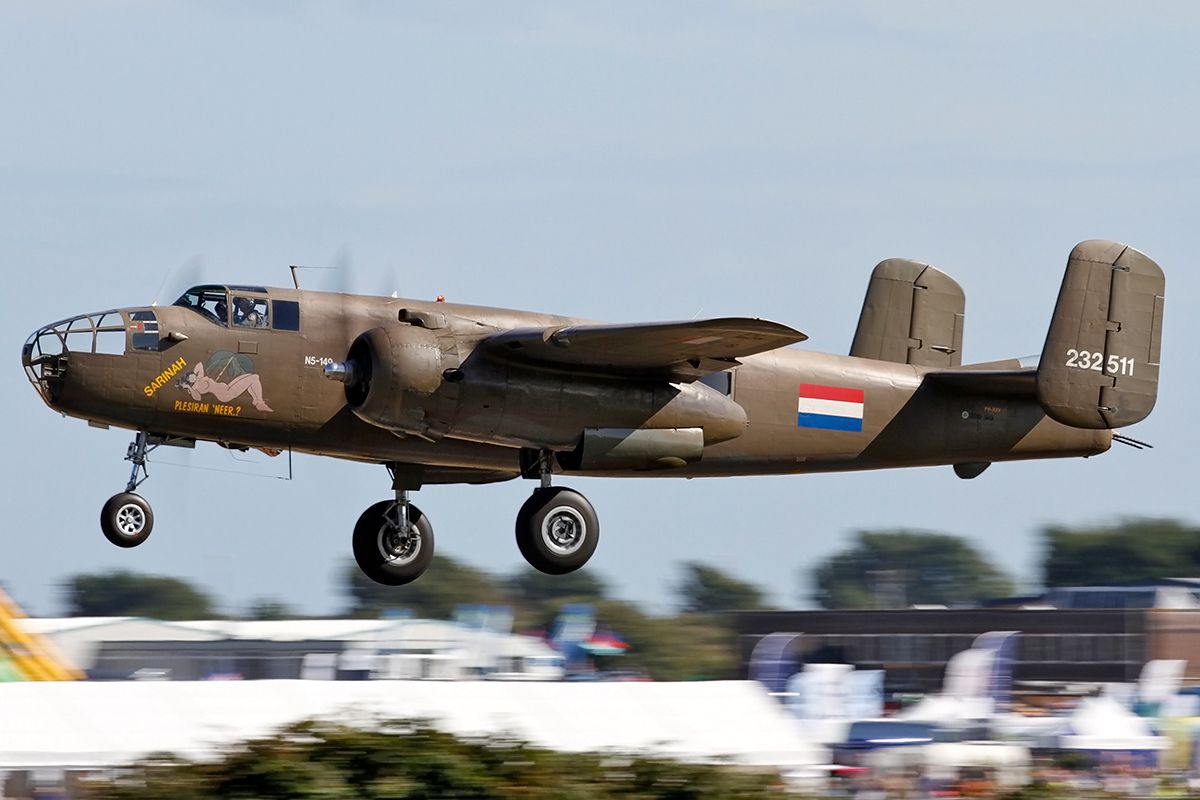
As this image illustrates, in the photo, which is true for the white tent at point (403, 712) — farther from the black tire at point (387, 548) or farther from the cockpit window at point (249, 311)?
the cockpit window at point (249, 311)

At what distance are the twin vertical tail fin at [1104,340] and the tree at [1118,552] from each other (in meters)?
80.8

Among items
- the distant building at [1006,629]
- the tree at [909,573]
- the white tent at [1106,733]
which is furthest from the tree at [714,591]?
the white tent at [1106,733]

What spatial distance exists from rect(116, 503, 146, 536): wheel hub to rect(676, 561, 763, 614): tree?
7550cm

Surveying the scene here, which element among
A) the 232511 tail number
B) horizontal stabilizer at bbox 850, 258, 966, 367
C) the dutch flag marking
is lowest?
the dutch flag marking

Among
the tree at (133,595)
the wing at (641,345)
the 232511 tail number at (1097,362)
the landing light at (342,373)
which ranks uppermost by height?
the 232511 tail number at (1097,362)

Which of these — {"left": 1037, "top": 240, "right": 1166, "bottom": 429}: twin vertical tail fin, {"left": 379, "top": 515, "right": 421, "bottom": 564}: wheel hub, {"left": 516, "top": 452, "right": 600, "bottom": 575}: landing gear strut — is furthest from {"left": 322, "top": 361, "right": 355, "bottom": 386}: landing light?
{"left": 1037, "top": 240, "right": 1166, "bottom": 429}: twin vertical tail fin

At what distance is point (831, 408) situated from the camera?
20.6m

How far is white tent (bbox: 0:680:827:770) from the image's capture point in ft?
60.0

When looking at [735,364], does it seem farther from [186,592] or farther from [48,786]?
[186,592]

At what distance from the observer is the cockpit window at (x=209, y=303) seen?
1869 centimetres

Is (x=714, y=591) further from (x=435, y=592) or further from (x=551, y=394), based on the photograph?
(x=551, y=394)

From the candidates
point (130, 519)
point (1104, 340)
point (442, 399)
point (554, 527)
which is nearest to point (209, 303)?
point (130, 519)

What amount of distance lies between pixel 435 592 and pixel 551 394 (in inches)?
2277

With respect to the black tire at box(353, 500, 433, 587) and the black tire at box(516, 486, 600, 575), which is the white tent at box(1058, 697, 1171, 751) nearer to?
the black tire at box(516, 486, 600, 575)
